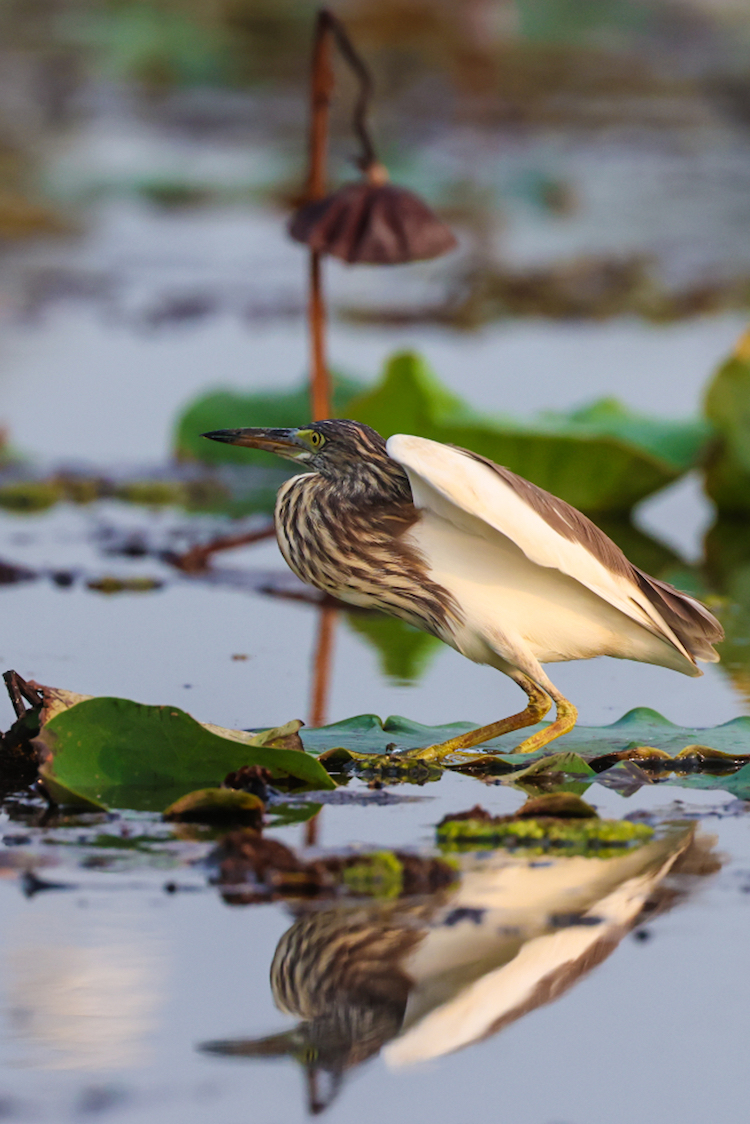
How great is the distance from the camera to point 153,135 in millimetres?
19344

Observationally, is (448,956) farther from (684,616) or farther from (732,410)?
(732,410)

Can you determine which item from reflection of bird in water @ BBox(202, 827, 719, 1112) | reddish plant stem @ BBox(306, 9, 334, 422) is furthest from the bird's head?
reddish plant stem @ BBox(306, 9, 334, 422)

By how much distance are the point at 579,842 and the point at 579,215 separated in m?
14.4

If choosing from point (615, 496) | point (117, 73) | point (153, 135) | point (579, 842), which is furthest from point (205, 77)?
point (579, 842)

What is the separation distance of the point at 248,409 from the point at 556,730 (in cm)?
369

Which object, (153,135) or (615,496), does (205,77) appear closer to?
(153,135)

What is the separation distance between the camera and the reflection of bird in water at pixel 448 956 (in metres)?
2.03

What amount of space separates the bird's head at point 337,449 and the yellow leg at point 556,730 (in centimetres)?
52

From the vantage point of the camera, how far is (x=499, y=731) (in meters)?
3.26

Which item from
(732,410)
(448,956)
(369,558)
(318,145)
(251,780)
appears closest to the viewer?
(448,956)

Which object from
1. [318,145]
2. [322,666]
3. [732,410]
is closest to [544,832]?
[322,666]

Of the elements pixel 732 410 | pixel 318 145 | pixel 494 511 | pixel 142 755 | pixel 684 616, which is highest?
pixel 318 145

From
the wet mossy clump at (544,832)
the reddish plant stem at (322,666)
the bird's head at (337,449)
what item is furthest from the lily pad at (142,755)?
the bird's head at (337,449)

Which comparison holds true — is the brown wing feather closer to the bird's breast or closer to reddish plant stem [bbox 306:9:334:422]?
the bird's breast
